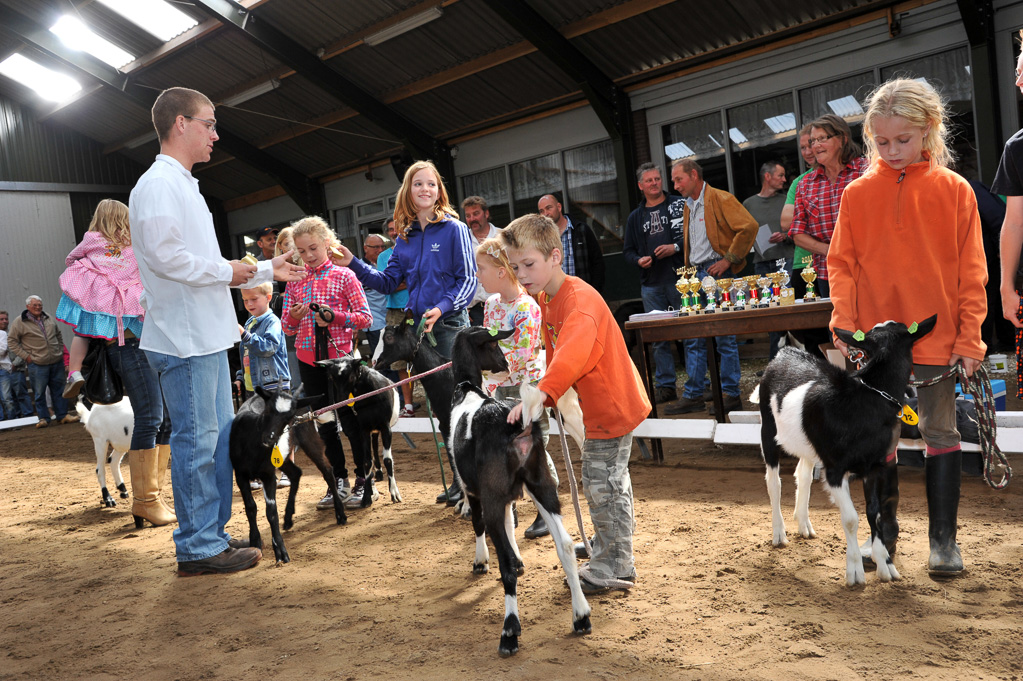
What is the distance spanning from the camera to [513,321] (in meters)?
3.83


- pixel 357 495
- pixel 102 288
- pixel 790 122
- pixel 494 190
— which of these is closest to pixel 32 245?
pixel 494 190

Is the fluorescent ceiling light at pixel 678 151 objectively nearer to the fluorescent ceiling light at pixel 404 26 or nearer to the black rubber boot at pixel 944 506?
the fluorescent ceiling light at pixel 404 26

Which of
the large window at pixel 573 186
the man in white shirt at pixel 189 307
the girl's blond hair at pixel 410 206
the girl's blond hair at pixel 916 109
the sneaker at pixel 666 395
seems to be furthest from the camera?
the large window at pixel 573 186

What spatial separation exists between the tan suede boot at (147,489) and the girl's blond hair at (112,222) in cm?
137

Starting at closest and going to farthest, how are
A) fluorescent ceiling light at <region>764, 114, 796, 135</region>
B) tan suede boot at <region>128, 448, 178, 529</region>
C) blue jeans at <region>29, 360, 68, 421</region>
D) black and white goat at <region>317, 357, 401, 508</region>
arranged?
1. black and white goat at <region>317, 357, 401, 508</region>
2. tan suede boot at <region>128, 448, 178, 529</region>
3. fluorescent ceiling light at <region>764, 114, 796, 135</region>
4. blue jeans at <region>29, 360, 68, 421</region>

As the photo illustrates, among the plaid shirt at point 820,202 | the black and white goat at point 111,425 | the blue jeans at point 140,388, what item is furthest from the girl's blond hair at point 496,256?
the black and white goat at point 111,425

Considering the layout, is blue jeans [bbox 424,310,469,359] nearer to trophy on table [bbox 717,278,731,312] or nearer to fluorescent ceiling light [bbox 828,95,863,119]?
trophy on table [bbox 717,278,731,312]

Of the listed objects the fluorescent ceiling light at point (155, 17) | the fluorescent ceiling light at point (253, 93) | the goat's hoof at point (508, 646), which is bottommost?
the goat's hoof at point (508, 646)

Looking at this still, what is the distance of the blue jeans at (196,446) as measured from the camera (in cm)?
366

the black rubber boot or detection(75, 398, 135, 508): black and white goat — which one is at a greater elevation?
detection(75, 398, 135, 508): black and white goat

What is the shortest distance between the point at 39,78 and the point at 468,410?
1835 centimetres

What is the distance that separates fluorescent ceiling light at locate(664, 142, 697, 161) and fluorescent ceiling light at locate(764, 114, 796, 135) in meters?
1.18

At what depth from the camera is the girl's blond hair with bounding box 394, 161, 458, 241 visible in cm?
444

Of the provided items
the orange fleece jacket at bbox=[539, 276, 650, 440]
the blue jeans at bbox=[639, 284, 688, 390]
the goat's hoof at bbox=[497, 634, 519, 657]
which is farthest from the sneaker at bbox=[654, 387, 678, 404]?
the goat's hoof at bbox=[497, 634, 519, 657]
